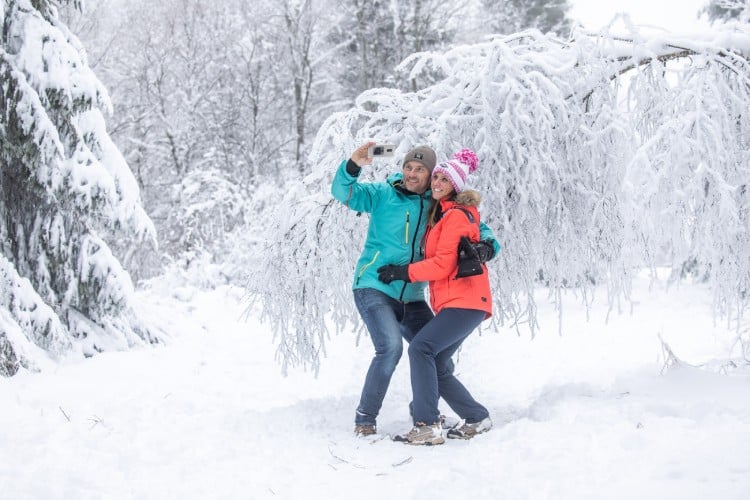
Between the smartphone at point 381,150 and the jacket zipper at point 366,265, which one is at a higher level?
the smartphone at point 381,150

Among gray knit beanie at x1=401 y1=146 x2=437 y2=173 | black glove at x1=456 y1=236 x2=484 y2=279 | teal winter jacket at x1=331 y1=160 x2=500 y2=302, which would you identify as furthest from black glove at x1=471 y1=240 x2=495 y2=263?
gray knit beanie at x1=401 y1=146 x2=437 y2=173

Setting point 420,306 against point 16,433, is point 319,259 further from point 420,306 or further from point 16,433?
point 16,433

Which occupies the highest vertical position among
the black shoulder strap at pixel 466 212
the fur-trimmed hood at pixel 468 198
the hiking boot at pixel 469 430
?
the fur-trimmed hood at pixel 468 198

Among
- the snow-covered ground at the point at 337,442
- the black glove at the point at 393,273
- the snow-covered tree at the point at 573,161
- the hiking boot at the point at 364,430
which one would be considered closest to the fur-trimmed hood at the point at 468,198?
the snow-covered tree at the point at 573,161

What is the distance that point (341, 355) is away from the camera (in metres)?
8.37

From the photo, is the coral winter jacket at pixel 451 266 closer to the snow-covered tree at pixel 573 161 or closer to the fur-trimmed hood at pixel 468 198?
the fur-trimmed hood at pixel 468 198

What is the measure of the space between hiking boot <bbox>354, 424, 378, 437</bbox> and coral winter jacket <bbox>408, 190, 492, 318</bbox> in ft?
2.98

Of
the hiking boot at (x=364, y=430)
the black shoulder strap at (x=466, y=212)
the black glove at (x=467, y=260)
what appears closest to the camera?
the black glove at (x=467, y=260)

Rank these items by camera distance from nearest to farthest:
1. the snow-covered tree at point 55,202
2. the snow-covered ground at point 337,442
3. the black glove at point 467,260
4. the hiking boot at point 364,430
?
the snow-covered ground at point 337,442 < the black glove at point 467,260 < the hiking boot at point 364,430 < the snow-covered tree at point 55,202

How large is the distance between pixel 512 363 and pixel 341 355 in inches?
92.3

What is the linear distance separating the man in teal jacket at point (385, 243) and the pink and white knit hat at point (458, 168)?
0.21 m

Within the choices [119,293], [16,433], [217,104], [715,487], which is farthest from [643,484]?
[217,104]

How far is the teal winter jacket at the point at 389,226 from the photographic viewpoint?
3979 millimetres

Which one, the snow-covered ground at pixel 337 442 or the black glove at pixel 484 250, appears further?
the black glove at pixel 484 250
